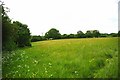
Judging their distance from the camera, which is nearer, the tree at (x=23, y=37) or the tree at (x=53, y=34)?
the tree at (x=23, y=37)

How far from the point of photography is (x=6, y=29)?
32969 millimetres

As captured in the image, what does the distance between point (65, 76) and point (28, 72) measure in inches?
149

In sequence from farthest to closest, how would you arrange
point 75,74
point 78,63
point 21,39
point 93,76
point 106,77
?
point 21,39 < point 78,63 < point 75,74 < point 93,76 < point 106,77

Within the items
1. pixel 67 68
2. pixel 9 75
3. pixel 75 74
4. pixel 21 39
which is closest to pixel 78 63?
pixel 67 68

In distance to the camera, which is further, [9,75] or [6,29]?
[6,29]

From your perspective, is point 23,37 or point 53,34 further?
point 53,34

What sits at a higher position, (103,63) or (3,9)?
(3,9)

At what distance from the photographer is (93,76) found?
18578 mm

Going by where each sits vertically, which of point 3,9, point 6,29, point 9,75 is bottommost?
point 9,75

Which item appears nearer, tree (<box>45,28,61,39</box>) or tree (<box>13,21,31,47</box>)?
tree (<box>13,21,31,47</box>)

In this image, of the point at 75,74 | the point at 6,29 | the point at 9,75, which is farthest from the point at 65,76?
the point at 6,29

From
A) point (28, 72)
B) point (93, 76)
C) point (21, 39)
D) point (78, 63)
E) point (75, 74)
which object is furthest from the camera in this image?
point (21, 39)

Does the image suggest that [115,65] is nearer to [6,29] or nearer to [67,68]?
[67,68]

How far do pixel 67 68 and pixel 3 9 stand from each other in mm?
14428
